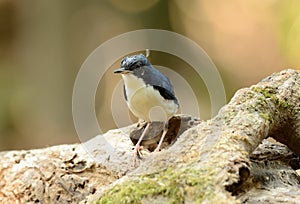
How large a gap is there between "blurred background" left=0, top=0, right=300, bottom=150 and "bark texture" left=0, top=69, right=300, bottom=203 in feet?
9.04

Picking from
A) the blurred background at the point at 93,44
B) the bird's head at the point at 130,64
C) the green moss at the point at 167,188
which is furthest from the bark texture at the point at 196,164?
the blurred background at the point at 93,44

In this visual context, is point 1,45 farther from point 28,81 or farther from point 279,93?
point 279,93

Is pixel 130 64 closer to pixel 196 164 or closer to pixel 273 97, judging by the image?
pixel 273 97

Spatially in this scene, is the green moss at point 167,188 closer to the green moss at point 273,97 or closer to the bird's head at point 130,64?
Answer: the green moss at point 273,97

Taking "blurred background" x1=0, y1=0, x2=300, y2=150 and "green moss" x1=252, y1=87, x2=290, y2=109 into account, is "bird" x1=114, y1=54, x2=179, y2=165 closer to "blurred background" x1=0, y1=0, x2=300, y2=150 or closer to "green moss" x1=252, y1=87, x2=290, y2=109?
"green moss" x1=252, y1=87, x2=290, y2=109

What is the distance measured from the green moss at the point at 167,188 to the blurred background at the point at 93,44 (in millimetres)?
3438

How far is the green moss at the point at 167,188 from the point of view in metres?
1.09

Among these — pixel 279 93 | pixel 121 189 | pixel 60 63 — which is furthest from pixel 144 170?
pixel 60 63

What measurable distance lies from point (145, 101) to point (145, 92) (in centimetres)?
4

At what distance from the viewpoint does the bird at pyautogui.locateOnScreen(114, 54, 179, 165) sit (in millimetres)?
1871

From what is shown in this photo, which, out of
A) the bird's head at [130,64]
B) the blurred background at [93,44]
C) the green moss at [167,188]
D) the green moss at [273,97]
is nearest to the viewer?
the green moss at [167,188]

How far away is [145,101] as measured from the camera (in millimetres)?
1880

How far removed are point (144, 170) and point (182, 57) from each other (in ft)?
13.0

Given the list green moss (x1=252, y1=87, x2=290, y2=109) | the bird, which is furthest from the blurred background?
green moss (x1=252, y1=87, x2=290, y2=109)
